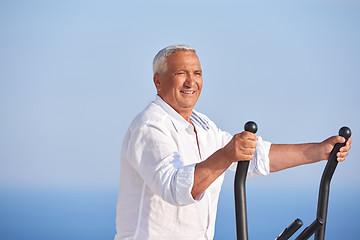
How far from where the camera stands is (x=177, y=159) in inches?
73.2

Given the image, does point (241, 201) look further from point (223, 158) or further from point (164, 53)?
point (164, 53)

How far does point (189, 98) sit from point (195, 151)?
0.21 metres

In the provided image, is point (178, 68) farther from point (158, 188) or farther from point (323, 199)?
point (323, 199)

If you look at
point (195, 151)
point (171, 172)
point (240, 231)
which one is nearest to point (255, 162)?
point (195, 151)

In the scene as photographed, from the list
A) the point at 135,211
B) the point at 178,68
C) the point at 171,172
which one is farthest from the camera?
the point at 178,68

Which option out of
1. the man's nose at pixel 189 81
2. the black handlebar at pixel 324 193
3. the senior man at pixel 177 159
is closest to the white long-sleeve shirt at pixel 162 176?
the senior man at pixel 177 159

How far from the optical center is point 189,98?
2.21 metres

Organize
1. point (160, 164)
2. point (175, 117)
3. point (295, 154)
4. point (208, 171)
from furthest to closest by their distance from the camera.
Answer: point (295, 154), point (175, 117), point (160, 164), point (208, 171)

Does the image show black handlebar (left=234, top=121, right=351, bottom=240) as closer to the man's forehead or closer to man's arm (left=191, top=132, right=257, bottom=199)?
man's arm (left=191, top=132, right=257, bottom=199)

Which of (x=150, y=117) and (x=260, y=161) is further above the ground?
(x=150, y=117)

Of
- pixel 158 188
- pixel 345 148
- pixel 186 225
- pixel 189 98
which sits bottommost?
pixel 186 225

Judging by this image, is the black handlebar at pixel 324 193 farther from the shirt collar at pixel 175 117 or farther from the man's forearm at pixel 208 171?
the shirt collar at pixel 175 117

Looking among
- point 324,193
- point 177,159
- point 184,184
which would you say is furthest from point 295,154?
point 184,184

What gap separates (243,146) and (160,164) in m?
0.36
